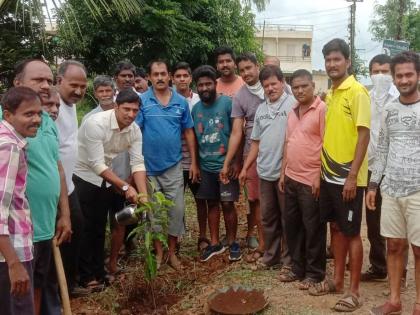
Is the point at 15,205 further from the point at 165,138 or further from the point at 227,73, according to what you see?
the point at 227,73

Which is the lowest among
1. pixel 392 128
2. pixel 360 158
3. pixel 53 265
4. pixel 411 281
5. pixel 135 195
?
pixel 411 281

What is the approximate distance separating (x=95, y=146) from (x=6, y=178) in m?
1.87

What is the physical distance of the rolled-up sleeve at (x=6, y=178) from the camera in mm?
2391

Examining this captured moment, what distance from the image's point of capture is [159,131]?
4.87 meters

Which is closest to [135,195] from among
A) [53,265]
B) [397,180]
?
[53,265]

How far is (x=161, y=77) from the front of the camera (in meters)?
4.90

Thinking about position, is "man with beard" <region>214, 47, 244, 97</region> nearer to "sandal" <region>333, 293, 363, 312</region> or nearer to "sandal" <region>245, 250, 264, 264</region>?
"sandal" <region>245, 250, 264, 264</region>

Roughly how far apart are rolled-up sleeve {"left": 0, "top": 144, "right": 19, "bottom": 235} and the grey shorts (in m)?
2.48

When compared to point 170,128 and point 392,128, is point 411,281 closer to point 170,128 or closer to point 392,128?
point 392,128

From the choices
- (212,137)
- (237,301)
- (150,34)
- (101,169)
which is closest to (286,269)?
(237,301)

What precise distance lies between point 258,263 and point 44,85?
8.83 ft

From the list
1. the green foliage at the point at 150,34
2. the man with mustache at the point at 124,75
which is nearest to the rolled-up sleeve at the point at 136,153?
the man with mustache at the point at 124,75

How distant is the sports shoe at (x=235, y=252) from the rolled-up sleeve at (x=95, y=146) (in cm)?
167

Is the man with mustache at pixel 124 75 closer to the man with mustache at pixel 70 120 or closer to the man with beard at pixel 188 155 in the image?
the man with beard at pixel 188 155
